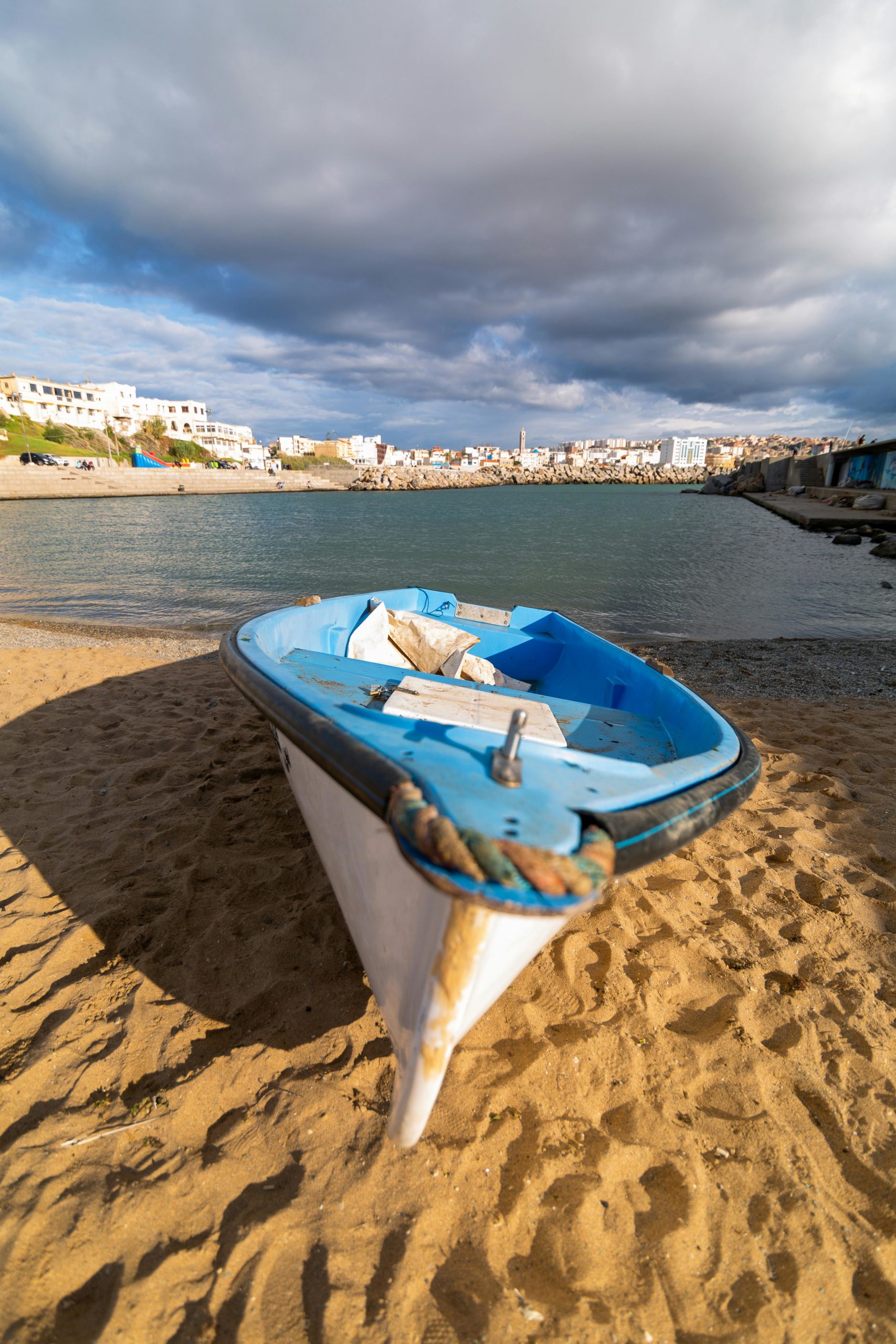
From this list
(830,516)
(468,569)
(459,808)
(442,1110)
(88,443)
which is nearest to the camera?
(459,808)

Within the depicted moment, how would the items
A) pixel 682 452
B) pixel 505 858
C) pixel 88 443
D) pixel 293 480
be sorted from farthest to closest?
pixel 682 452, pixel 293 480, pixel 88 443, pixel 505 858

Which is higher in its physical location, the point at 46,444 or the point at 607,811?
the point at 46,444

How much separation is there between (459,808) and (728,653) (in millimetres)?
8984

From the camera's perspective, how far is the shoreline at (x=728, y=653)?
7148 mm

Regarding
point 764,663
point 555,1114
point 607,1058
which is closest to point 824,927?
point 607,1058

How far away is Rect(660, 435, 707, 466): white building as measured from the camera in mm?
168500

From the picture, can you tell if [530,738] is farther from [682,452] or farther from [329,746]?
[682,452]

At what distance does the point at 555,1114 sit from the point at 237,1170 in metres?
1.20

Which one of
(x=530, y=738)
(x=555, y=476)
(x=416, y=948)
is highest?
(x=555, y=476)

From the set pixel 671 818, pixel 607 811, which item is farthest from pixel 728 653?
pixel 607 811

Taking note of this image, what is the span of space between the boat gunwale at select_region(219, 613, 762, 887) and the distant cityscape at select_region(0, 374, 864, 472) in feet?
218

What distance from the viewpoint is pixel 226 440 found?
114 metres

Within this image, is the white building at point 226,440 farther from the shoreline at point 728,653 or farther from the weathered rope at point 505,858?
the weathered rope at point 505,858

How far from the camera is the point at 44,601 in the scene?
1327 centimetres
